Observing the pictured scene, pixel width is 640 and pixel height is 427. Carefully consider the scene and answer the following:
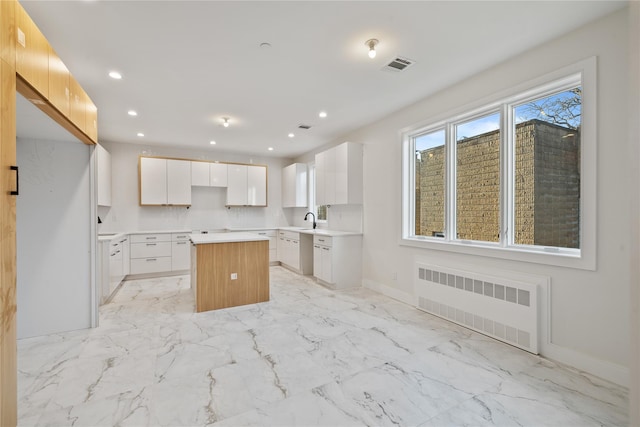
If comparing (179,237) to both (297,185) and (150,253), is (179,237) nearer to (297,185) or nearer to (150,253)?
(150,253)

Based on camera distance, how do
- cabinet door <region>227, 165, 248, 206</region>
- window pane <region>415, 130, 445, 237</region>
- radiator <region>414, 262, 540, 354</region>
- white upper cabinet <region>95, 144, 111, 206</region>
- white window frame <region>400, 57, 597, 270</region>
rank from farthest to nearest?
cabinet door <region>227, 165, 248, 206</region>
white upper cabinet <region>95, 144, 111, 206</region>
window pane <region>415, 130, 445, 237</region>
radiator <region>414, 262, 540, 354</region>
white window frame <region>400, 57, 597, 270</region>

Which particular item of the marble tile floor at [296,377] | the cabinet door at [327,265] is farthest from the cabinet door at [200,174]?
the marble tile floor at [296,377]

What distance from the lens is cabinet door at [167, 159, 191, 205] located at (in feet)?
19.3

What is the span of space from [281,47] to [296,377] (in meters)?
2.69

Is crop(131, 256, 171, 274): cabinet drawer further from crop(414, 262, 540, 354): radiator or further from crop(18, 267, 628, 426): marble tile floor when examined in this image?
crop(414, 262, 540, 354): radiator

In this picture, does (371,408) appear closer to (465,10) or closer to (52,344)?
(465,10)

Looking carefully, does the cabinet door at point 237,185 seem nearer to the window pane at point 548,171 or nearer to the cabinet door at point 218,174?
the cabinet door at point 218,174

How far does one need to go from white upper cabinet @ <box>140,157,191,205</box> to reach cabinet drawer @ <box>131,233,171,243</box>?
69cm

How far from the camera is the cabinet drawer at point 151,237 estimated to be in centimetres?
534

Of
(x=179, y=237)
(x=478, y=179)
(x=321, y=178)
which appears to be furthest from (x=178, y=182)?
(x=478, y=179)

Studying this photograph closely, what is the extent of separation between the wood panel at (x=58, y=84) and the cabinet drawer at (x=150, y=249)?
3557mm

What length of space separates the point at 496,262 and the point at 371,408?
192cm

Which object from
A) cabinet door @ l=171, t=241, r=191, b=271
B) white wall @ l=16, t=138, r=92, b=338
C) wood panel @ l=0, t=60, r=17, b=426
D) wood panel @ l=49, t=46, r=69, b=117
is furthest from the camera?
cabinet door @ l=171, t=241, r=191, b=271

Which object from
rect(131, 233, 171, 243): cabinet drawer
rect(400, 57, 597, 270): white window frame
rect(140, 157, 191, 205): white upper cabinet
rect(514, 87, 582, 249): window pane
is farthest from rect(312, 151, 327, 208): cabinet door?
rect(514, 87, 582, 249): window pane
